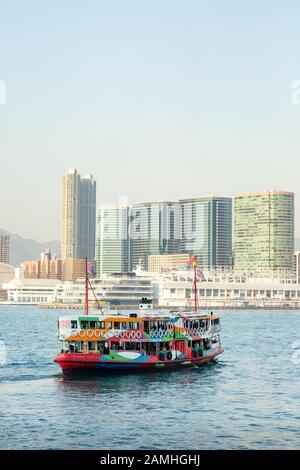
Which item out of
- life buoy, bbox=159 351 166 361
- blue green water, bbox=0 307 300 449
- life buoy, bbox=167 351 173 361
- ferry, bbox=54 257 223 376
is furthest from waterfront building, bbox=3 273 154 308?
life buoy, bbox=159 351 166 361

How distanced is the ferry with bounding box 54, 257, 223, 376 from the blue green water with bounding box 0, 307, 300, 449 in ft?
2.90

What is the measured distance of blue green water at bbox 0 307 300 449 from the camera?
28.9 meters

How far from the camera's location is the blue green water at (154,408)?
94.8 ft

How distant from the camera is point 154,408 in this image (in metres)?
35.2

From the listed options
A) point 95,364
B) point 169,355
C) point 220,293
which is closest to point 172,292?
point 220,293

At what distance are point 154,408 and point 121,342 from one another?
10.4 meters

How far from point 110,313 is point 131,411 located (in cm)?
1366

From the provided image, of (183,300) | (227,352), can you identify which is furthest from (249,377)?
(183,300)

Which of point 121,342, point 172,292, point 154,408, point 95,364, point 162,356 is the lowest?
point 154,408

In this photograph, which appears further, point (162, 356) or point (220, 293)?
point (220, 293)

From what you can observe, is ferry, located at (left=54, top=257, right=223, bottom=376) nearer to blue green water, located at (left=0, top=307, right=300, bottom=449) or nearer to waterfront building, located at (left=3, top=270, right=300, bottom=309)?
blue green water, located at (left=0, top=307, right=300, bottom=449)

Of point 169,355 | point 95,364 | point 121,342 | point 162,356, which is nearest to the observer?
point 95,364

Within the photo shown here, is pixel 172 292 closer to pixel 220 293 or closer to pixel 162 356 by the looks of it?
pixel 220 293

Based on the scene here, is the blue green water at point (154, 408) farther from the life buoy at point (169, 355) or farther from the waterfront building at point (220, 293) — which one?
the waterfront building at point (220, 293)
